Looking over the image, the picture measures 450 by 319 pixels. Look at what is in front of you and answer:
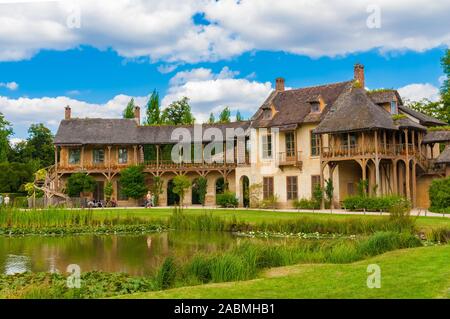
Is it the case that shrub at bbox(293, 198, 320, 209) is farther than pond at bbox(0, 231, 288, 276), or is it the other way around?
shrub at bbox(293, 198, 320, 209)

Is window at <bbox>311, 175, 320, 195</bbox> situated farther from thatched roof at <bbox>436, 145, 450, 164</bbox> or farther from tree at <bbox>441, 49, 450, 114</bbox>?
tree at <bbox>441, 49, 450, 114</bbox>

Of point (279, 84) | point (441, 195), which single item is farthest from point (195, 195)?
point (441, 195)

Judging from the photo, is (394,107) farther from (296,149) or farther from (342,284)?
(342,284)

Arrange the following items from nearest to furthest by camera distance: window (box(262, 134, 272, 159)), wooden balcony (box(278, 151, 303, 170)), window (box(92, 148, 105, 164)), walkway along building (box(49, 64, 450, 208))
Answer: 1. walkway along building (box(49, 64, 450, 208))
2. wooden balcony (box(278, 151, 303, 170))
3. window (box(262, 134, 272, 159))
4. window (box(92, 148, 105, 164))

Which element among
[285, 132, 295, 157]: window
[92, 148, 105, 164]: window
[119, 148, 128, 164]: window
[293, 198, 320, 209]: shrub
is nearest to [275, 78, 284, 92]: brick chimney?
[285, 132, 295, 157]: window

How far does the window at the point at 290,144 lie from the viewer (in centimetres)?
3262

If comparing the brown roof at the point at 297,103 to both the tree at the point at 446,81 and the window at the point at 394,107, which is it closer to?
the window at the point at 394,107

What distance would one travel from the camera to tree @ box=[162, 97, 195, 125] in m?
51.5

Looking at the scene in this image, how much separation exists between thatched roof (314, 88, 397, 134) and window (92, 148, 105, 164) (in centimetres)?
1780

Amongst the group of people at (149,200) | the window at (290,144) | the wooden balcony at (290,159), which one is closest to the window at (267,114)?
the window at (290,144)

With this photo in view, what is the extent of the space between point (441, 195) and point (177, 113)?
30619 millimetres

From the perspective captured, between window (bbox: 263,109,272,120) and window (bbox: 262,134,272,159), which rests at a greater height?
window (bbox: 263,109,272,120)
